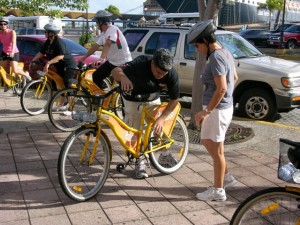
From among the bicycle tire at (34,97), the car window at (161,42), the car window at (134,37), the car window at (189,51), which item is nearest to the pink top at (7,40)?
the bicycle tire at (34,97)

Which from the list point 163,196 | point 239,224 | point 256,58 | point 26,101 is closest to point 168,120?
point 163,196

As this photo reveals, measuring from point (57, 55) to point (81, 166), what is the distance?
3.66 meters

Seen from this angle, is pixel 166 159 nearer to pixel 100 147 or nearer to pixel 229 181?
pixel 229 181

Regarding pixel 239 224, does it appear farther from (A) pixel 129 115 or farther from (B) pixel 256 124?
(B) pixel 256 124

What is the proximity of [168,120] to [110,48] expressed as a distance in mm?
2431

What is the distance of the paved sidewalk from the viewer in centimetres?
400

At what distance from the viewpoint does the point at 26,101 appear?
315 inches

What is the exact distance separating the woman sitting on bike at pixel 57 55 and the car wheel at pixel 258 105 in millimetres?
3438

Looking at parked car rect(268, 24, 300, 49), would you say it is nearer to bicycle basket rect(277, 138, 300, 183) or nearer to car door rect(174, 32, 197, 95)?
car door rect(174, 32, 197, 95)

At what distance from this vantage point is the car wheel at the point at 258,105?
8297mm

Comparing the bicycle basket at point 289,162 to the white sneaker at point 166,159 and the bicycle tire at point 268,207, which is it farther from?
the white sneaker at point 166,159

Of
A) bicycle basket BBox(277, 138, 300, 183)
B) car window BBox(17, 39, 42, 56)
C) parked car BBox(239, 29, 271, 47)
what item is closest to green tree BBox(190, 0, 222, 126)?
bicycle basket BBox(277, 138, 300, 183)

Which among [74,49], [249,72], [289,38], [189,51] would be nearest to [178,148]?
[249,72]

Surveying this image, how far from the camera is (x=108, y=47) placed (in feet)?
22.1
